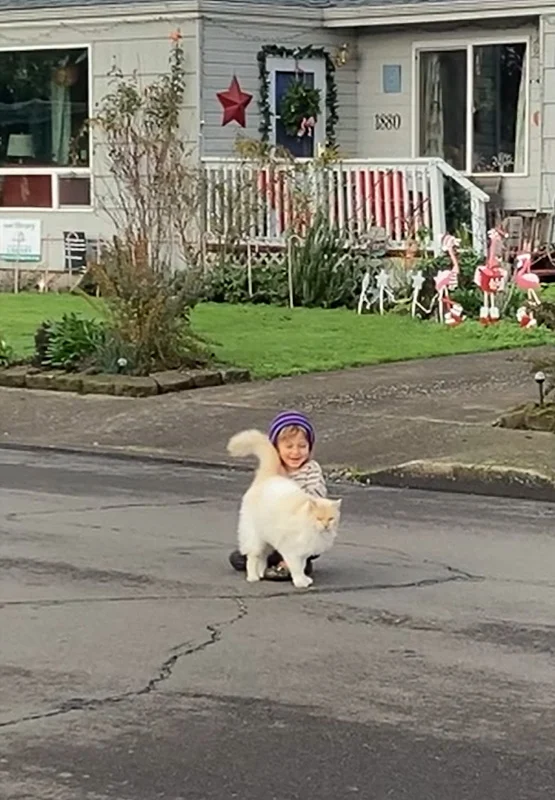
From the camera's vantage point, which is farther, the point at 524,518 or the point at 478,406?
the point at 478,406

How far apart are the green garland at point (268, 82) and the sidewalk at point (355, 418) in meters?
8.30

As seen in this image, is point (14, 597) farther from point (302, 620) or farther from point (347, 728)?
point (347, 728)

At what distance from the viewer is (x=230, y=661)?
7.05m

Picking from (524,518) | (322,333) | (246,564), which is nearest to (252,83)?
(322,333)

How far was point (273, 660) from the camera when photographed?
7.06 m

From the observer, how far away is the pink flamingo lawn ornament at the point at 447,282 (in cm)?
1908

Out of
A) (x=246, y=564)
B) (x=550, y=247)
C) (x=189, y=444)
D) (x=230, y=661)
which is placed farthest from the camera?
(x=550, y=247)

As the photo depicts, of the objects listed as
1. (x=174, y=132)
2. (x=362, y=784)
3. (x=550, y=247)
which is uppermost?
(x=174, y=132)

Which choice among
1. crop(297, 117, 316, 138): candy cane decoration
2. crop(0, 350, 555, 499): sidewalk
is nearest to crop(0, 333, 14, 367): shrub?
crop(0, 350, 555, 499): sidewalk

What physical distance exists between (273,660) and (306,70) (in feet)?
59.8

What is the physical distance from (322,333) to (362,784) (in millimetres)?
13276

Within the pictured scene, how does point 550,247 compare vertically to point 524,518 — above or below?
above

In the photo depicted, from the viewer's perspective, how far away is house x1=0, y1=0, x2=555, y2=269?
23.1 meters

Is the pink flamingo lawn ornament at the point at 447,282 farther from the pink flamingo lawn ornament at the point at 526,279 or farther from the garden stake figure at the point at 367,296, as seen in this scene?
the garden stake figure at the point at 367,296
